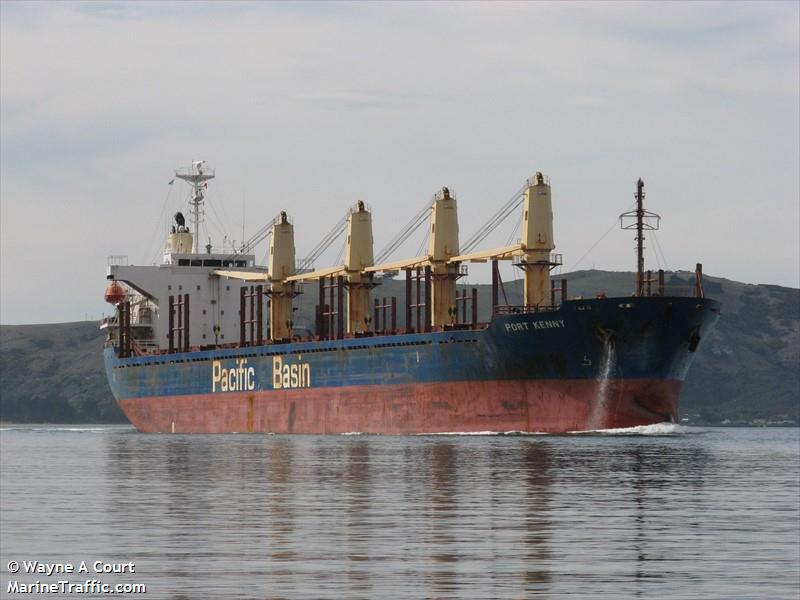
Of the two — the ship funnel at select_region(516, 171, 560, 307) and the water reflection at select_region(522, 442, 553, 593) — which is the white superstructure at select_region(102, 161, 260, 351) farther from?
the water reflection at select_region(522, 442, 553, 593)

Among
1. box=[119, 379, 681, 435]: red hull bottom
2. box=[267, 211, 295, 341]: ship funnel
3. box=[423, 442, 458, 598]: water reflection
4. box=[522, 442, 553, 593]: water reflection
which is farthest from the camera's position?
box=[267, 211, 295, 341]: ship funnel

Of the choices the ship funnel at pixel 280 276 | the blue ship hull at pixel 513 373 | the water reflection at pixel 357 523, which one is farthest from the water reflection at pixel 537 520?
the ship funnel at pixel 280 276

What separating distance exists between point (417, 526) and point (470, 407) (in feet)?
116

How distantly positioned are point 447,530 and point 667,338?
113 feet

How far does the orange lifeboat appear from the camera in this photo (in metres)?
87.9

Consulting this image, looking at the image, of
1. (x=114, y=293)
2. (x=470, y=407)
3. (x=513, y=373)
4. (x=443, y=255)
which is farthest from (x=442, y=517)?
(x=114, y=293)

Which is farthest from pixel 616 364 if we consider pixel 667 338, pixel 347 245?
pixel 347 245

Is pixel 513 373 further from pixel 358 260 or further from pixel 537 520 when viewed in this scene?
pixel 537 520

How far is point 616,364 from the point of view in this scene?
55.7 metres

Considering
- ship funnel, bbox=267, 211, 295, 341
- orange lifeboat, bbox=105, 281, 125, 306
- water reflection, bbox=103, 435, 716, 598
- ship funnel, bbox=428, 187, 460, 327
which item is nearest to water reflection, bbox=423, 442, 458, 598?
water reflection, bbox=103, 435, 716, 598

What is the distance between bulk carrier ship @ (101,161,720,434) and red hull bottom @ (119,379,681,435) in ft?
0.19

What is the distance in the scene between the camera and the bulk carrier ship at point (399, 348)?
184 feet

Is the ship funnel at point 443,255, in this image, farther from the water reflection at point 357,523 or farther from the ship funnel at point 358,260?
the water reflection at point 357,523

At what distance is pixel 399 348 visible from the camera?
6231cm
